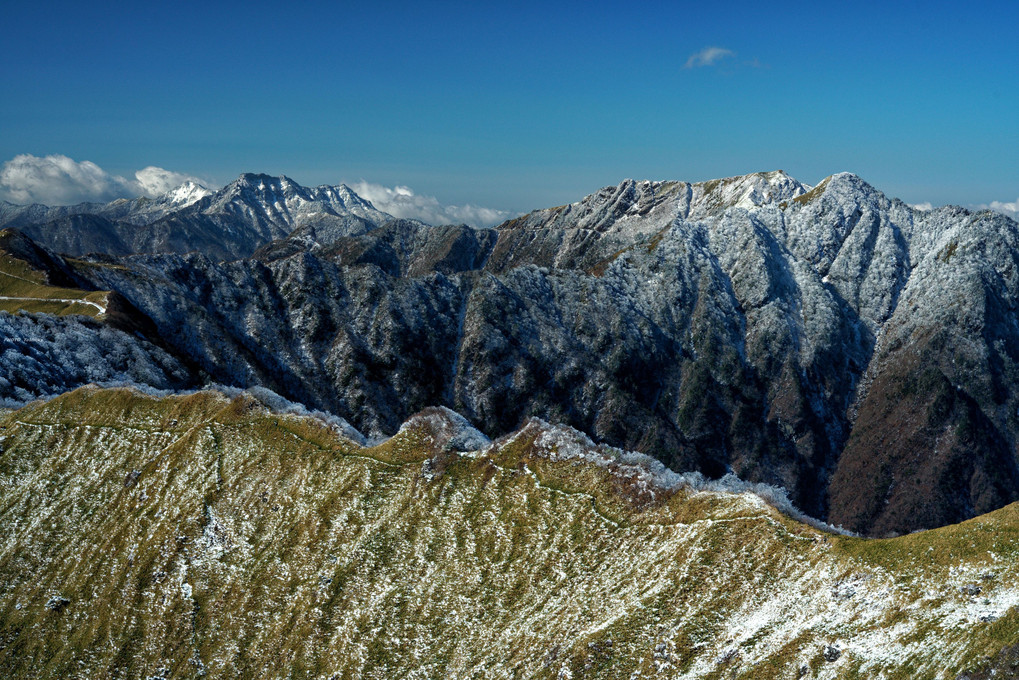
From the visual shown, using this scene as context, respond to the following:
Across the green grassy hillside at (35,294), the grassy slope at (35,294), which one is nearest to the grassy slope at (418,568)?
the grassy slope at (35,294)

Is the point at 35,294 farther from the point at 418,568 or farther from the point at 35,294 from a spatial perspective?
the point at 418,568

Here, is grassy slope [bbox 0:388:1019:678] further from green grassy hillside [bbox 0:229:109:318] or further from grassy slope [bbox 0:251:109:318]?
green grassy hillside [bbox 0:229:109:318]

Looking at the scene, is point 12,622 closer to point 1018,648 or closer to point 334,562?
point 334,562

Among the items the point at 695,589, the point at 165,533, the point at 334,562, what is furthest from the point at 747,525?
the point at 165,533

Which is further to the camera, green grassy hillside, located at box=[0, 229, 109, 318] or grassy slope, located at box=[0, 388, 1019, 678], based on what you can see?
green grassy hillside, located at box=[0, 229, 109, 318]

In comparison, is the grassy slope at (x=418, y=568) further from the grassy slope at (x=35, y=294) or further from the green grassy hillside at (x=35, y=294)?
the green grassy hillside at (x=35, y=294)

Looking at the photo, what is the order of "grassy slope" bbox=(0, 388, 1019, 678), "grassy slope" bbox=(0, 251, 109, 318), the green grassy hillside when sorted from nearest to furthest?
"grassy slope" bbox=(0, 388, 1019, 678) → "grassy slope" bbox=(0, 251, 109, 318) → the green grassy hillside

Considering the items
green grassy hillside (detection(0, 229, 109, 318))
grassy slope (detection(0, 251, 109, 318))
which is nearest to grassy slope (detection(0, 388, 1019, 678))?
grassy slope (detection(0, 251, 109, 318))

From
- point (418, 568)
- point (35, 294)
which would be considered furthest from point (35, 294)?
point (418, 568)

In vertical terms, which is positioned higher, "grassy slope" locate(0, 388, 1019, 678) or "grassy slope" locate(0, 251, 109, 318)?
"grassy slope" locate(0, 251, 109, 318)
